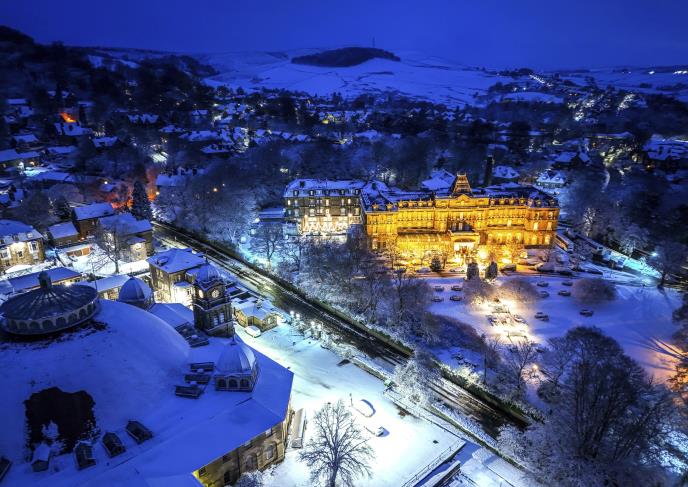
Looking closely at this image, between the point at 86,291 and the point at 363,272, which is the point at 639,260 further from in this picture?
the point at 86,291

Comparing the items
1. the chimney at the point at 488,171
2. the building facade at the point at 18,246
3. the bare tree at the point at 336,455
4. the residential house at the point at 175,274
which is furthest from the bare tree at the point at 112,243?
the chimney at the point at 488,171

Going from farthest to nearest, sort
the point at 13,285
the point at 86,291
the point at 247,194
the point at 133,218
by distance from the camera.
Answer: the point at 247,194 → the point at 133,218 → the point at 13,285 → the point at 86,291

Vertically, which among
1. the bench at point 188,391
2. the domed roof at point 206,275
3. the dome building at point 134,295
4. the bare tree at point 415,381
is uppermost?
the domed roof at point 206,275

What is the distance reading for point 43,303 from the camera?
35.0m

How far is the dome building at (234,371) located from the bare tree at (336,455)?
719 cm

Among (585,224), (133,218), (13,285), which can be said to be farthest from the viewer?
(585,224)

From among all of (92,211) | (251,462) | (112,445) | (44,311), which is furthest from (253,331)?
(92,211)

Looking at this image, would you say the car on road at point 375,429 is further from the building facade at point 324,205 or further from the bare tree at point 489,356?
the building facade at point 324,205

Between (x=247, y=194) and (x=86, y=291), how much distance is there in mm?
61968

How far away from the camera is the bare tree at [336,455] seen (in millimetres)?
33219

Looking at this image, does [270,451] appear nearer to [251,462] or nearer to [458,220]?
[251,462]

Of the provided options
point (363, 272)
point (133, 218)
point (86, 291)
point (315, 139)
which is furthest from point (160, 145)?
point (86, 291)

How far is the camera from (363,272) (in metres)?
68.4

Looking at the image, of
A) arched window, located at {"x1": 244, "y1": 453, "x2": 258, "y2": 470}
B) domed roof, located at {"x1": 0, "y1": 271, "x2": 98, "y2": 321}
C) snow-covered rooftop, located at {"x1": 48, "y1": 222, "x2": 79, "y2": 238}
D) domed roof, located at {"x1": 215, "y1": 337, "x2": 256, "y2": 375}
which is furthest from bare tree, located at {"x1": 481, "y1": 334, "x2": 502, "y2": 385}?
snow-covered rooftop, located at {"x1": 48, "y1": 222, "x2": 79, "y2": 238}
